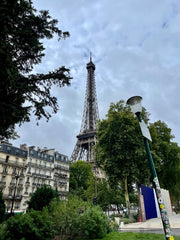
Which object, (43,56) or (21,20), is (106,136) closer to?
(43,56)

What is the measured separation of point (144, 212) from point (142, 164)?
5.88m

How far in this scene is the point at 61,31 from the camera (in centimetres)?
1120

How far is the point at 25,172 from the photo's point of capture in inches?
1547

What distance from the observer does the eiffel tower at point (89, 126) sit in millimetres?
65938

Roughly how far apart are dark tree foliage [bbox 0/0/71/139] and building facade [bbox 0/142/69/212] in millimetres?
25298

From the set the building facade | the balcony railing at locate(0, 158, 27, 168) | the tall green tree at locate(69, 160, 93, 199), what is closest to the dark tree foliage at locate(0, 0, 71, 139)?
the building facade

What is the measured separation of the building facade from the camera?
35.6 meters

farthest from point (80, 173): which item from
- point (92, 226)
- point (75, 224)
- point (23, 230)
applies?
point (23, 230)

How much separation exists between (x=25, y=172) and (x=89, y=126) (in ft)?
132

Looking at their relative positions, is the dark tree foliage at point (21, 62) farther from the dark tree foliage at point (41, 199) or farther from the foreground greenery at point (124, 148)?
the foreground greenery at point (124, 148)

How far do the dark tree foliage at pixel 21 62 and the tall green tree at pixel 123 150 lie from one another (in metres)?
12.2

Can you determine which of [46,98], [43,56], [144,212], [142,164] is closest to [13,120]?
[46,98]

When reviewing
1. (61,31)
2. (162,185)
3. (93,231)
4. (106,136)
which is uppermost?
(61,31)

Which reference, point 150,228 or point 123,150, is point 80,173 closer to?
point 123,150
